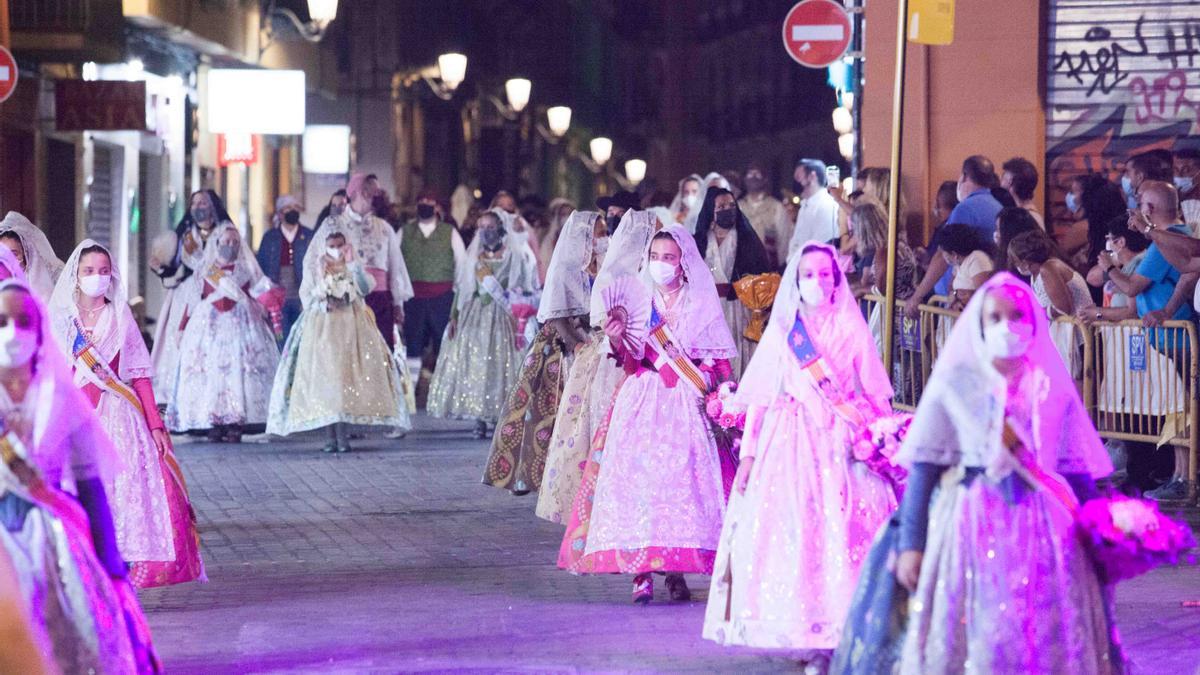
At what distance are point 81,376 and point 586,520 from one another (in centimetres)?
236

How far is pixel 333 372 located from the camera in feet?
56.3

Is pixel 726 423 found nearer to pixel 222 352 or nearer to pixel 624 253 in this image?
pixel 624 253

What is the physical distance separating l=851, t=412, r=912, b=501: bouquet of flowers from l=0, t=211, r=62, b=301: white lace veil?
5.35 metres

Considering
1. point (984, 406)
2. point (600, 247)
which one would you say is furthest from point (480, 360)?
point (984, 406)

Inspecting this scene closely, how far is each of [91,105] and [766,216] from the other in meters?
7.29

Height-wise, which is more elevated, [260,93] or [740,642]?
[260,93]

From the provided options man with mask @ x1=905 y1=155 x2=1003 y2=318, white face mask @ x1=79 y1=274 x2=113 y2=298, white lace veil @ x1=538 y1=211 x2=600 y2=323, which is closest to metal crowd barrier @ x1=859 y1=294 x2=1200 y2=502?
man with mask @ x1=905 y1=155 x2=1003 y2=318

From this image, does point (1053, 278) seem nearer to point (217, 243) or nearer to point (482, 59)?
point (217, 243)

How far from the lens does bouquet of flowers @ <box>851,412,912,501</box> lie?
8.00 metres

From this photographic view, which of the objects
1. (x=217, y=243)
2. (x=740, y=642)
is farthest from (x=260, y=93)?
(x=740, y=642)

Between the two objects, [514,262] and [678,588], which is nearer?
[678,588]

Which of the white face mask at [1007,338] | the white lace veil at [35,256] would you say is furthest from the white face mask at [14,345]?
the white lace veil at [35,256]

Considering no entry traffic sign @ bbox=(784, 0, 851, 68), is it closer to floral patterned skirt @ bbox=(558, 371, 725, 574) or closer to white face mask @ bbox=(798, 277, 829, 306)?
floral patterned skirt @ bbox=(558, 371, 725, 574)

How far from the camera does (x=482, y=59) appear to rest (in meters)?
55.1
